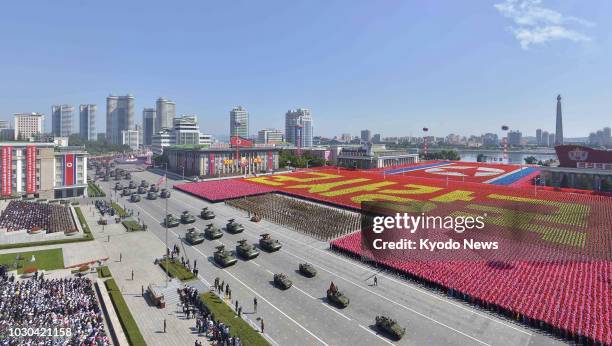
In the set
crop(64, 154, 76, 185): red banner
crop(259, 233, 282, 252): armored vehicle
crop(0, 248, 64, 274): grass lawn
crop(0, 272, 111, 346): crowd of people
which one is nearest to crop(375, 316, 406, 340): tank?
crop(0, 272, 111, 346): crowd of people

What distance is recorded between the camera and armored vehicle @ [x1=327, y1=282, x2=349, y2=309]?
2731 centimetres

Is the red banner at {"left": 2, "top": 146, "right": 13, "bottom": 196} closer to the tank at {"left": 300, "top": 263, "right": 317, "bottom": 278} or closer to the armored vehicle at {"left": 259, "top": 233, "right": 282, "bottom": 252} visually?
the armored vehicle at {"left": 259, "top": 233, "right": 282, "bottom": 252}

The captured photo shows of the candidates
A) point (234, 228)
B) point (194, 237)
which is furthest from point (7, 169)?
point (234, 228)

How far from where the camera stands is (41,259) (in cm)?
3838

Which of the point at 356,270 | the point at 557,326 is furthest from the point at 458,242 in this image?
the point at 557,326

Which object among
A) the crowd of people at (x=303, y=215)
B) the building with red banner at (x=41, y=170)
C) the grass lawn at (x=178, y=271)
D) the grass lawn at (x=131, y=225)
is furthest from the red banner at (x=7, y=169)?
the grass lawn at (x=178, y=271)

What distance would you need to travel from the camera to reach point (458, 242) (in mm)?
41062

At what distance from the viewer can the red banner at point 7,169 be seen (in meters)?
66.2

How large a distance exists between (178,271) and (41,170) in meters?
57.8

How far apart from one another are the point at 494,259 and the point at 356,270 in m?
14.8

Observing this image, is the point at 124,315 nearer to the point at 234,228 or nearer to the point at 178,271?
the point at 178,271

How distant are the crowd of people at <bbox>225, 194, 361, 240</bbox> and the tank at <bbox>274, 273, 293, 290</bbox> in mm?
14348

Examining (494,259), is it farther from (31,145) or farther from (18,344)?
(31,145)

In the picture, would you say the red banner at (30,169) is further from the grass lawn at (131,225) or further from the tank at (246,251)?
the tank at (246,251)
